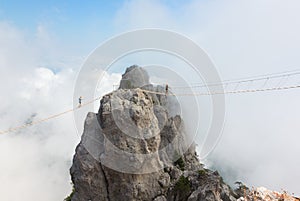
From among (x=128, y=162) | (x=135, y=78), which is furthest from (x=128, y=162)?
(x=135, y=78)

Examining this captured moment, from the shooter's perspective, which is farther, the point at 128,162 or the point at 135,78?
the point at 135,78

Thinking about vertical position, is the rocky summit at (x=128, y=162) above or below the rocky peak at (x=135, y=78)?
below

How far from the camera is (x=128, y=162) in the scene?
92.9ft

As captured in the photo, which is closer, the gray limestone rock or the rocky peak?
the gray limestone rock

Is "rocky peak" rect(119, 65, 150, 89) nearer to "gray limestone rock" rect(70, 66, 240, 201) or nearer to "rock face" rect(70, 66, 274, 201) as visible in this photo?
"gray limestone rock" rect(70, 66, 240, 201)

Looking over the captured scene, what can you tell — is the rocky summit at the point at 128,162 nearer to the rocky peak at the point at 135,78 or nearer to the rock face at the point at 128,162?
the rock face at the point at 128,162

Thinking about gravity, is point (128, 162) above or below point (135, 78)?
below

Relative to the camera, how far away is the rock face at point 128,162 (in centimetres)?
2852

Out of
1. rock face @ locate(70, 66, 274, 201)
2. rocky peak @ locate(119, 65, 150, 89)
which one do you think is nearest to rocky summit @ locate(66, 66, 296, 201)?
rock face @ locate(70, 66, 274, 201)

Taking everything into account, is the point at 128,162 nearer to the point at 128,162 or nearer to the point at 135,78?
the point at 128,162

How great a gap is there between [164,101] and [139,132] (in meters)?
8.87

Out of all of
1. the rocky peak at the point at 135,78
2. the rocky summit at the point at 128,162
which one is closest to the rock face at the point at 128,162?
the rocky summit at the point at 128,162

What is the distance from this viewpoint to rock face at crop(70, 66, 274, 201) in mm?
A: 28516

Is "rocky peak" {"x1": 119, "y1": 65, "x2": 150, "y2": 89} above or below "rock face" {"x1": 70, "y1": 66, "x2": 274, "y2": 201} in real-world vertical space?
above
